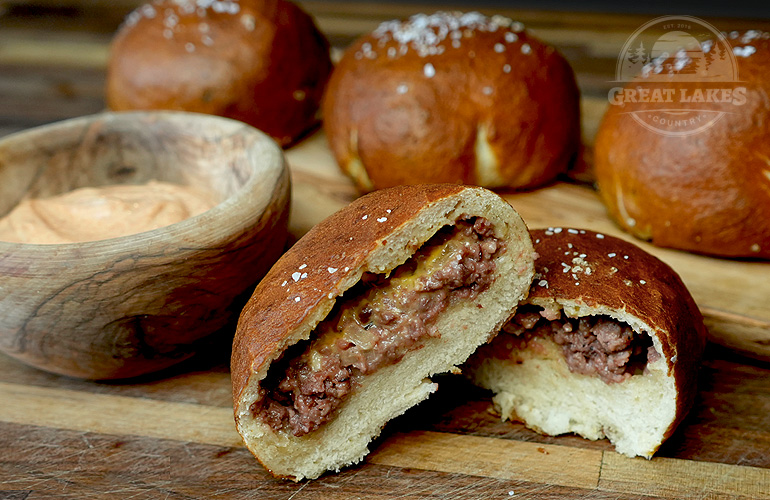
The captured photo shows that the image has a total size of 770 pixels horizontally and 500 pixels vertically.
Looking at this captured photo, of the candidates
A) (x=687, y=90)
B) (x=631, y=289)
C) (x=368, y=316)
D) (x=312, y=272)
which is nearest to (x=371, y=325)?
(x=368, y=316)

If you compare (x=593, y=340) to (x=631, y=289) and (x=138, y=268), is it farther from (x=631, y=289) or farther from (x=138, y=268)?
(x=138, y=268)

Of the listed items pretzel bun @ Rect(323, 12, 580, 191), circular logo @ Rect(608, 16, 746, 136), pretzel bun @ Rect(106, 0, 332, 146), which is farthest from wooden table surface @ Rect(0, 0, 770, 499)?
pretzel bun @ Rect(106, 0, 332, 146)

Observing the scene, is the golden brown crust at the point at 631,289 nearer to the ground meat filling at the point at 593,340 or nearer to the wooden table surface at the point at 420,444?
the ground meat filling at the point at 593,340

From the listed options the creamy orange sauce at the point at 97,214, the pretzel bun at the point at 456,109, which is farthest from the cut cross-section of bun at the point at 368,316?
the pretzel bun at the point at 456,109

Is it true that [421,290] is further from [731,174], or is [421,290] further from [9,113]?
[9,113]

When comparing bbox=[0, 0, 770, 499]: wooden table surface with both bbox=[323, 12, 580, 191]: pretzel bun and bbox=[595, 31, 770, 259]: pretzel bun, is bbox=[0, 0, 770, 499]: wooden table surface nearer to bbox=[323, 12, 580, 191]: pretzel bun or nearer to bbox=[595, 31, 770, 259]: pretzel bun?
bbox=[595, 31, 770, 259]: pretzel bun
